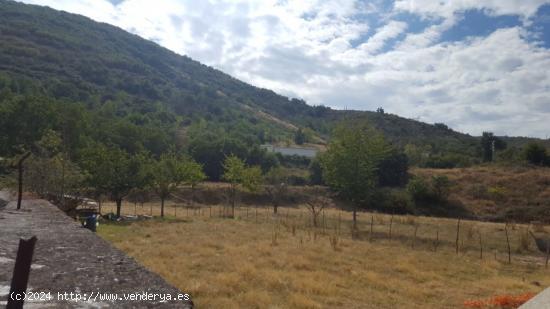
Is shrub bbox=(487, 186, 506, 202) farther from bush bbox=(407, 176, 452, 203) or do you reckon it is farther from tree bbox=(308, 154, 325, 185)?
tree bbox=(308, 154, 325, 185)

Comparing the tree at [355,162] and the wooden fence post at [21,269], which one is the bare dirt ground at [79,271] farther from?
the tree at [355,162]

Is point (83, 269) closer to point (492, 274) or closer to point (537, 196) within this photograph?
point (492, 274)

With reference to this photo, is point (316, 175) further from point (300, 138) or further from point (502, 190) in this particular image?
point (300, 138)

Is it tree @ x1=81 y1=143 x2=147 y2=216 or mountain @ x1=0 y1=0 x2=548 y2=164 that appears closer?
tree @ x1=81 y1=143 x2=147 y2=216

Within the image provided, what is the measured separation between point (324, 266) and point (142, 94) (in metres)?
131

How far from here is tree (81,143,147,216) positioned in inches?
1236

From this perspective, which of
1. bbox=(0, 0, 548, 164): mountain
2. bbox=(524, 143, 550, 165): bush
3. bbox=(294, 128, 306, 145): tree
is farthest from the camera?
bbox=(294, 128, 306, 145): tree

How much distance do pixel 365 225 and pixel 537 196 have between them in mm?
27234

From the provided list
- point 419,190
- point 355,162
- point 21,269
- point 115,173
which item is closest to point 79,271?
point 21,269

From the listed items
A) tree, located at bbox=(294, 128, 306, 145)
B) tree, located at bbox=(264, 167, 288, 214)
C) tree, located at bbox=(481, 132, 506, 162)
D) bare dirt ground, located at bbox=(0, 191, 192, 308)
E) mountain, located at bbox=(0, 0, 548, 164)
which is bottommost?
tree, located at bbox=(264, 167, 288, 214)

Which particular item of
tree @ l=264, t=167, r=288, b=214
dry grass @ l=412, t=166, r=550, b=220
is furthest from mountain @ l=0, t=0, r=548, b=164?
tree @ l=264, t=167, r=288, b=214

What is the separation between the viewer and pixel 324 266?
15609 mm

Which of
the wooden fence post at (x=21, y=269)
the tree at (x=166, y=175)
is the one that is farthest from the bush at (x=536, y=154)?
the wooden fence post at (x=21, y=269)

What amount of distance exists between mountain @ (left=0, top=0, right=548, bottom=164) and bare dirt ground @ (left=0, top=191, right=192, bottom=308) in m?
78.9
